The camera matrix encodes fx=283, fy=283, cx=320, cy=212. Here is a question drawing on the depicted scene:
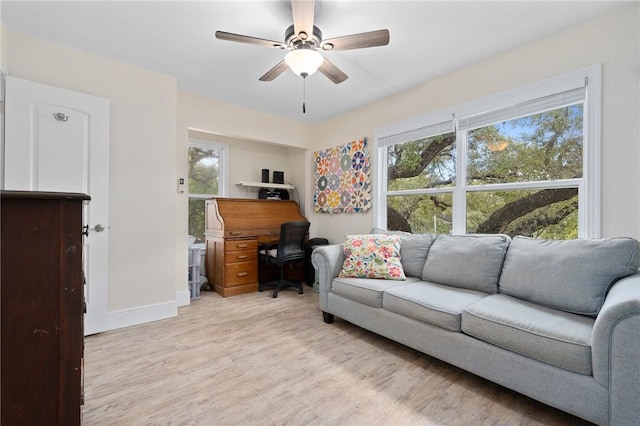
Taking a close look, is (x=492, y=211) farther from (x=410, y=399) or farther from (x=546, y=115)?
(x=410, y=399)

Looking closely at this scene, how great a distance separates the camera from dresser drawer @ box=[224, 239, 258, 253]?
3.53 meters

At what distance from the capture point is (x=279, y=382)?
69.1 inches

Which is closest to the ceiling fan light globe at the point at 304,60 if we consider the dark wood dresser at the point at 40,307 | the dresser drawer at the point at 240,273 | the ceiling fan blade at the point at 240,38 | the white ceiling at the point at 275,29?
the ceiling fan blade at the point at 240,38

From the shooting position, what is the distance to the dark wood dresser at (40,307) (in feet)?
2.62

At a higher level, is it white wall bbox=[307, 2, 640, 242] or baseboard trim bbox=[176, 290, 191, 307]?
white wall bbox=[307, 2, 640, 242]

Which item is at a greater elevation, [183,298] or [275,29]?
[275,29]

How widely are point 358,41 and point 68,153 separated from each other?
2421mm

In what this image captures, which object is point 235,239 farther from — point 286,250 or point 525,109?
point 525,109

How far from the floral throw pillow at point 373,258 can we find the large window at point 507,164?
71cm

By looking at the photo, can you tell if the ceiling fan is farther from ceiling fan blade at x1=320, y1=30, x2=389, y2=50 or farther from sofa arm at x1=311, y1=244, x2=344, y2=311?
sofa arm at x1=311, y1=244, x2=344, y2=311

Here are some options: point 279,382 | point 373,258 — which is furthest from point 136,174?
point 373,258

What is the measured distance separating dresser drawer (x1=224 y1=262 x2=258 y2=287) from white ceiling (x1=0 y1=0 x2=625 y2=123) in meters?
2.16

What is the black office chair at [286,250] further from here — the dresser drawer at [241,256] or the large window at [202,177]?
the large window at [202,177]

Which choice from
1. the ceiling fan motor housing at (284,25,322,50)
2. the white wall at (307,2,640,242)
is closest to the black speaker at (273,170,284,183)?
the ceiling fan motor housing at (284,25,322,50)
